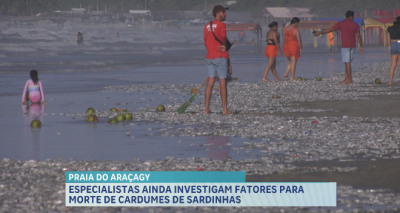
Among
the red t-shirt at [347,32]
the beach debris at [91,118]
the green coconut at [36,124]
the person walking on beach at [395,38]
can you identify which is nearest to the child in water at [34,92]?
the beach debris at [91,118]

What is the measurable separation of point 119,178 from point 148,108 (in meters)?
8.35

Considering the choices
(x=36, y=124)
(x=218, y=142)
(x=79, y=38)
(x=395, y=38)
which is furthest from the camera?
(x=79, y=38)

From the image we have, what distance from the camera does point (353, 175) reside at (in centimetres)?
710

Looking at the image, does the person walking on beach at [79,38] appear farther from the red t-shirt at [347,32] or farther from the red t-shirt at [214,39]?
the red t-shirt at [214,39]

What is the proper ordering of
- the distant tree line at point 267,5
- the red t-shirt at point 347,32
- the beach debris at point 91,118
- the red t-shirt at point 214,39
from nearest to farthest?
the beach debris at point 91,118 → the red t-shirt at point 214,39 → the red t-shirt at point 347,32 → the distant tree line at point 267,5

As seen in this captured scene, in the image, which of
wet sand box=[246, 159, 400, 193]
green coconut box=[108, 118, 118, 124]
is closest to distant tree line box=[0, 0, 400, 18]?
green coconut box=[108, 118, 118, 124]

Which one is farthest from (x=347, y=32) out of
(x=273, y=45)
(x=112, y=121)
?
(x=112, y=121)

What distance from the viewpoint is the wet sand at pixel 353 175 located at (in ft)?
22.0

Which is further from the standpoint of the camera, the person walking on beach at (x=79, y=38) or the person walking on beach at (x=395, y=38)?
the person walking on beach at (x=79, y=38)

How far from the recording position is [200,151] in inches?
341

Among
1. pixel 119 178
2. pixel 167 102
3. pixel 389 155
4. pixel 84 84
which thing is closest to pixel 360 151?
pixel 389 155

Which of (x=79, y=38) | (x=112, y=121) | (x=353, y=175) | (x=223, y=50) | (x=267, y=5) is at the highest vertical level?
(x=267, y=5)

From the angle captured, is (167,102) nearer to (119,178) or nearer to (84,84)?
(84,84)

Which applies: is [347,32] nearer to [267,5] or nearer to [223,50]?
[223,50]
